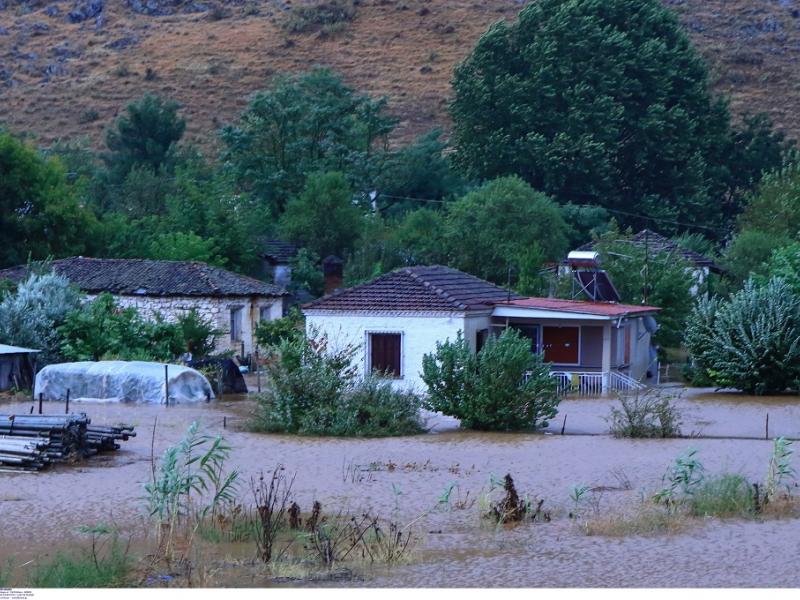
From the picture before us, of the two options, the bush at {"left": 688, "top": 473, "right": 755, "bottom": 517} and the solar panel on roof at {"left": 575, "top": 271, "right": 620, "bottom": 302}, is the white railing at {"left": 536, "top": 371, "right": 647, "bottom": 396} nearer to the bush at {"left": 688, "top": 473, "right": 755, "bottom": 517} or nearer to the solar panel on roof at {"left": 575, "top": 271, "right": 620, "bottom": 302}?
the solar panel on roof at {"left": 575, "top": 271, "right": 620, "bottom": 302}

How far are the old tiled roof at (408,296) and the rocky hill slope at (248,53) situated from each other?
45.7 m

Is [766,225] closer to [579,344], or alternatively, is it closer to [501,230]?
[501,230]

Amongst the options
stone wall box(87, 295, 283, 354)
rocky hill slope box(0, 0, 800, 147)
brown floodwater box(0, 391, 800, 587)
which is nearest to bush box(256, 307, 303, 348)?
stone wall box(87, 295, 283, 354)

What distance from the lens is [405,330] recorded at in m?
35.8

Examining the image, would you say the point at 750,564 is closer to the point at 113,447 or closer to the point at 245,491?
the point at 245,491

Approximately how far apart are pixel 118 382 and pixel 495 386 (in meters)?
9.99

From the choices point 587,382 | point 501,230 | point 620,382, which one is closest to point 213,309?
point 587,382

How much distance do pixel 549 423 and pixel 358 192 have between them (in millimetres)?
Result: 38385

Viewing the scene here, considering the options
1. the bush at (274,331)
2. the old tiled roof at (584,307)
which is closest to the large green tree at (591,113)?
the old tiled roof at (584,307)

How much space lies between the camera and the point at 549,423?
2945cm

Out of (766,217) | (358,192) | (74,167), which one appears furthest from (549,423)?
(74,167)

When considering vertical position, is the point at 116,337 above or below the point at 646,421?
above

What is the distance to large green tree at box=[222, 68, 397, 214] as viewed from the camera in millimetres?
65125

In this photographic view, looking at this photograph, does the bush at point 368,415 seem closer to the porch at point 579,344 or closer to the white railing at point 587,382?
the porch at point 579,344
